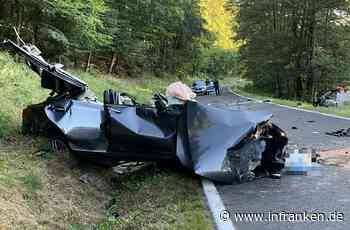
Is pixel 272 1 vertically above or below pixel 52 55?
above

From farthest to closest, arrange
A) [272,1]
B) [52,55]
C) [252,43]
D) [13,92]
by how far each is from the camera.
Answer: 1. [252,43]
2. [272,1]
3. [52,55]
4. [13,92]

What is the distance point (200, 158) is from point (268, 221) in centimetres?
189

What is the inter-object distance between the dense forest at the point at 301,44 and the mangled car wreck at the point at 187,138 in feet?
89.6

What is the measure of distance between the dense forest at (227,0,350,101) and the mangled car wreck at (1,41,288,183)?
89.6 ft

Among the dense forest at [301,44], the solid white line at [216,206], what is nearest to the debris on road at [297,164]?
the solid white line at [216,206]

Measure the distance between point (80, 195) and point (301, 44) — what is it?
31.3 m

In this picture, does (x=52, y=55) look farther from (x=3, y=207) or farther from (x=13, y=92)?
(x=3, y=207)

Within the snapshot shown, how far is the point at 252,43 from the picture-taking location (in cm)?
4388

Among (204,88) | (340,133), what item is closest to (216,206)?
(340,133)

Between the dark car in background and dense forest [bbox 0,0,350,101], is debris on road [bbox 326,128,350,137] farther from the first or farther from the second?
the dark car in background

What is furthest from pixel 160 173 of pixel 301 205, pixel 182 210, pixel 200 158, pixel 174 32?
pixel 174 32

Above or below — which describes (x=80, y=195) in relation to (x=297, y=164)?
below

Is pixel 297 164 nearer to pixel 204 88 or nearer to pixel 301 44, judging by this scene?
pixel 301 44

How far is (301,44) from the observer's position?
36.3 meters
